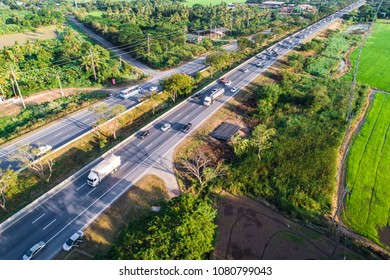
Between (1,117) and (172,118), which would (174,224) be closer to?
(172,118)

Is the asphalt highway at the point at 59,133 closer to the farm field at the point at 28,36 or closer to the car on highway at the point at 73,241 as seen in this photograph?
the car on highway at the point at 73,241

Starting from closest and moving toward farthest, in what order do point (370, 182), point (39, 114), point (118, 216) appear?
point (118, 216)
point (370, 182)
point (39, 114)

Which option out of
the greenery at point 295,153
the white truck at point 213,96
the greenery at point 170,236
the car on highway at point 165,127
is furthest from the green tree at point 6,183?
the white truck at point 213,96

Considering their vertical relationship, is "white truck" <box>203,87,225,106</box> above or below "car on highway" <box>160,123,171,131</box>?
above

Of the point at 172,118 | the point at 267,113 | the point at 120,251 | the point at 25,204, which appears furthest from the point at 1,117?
the point at 267,113

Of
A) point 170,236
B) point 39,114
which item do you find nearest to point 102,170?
point 170,236

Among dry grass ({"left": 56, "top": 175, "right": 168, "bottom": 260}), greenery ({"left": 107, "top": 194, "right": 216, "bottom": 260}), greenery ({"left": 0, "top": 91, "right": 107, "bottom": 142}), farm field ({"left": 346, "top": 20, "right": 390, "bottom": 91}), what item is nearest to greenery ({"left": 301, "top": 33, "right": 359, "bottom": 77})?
farm field ({"left": 346, "top": 20, "right": 390, "bottom": 91})

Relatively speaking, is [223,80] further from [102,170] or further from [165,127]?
[102,170]

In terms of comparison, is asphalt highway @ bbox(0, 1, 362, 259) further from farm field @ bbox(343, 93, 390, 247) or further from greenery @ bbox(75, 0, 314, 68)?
greenery @ bbox(75, 0, 314, 68)

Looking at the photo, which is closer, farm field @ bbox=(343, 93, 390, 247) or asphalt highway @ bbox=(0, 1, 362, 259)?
asphalt highway @ bbox=(0, 1, 362, 259)
